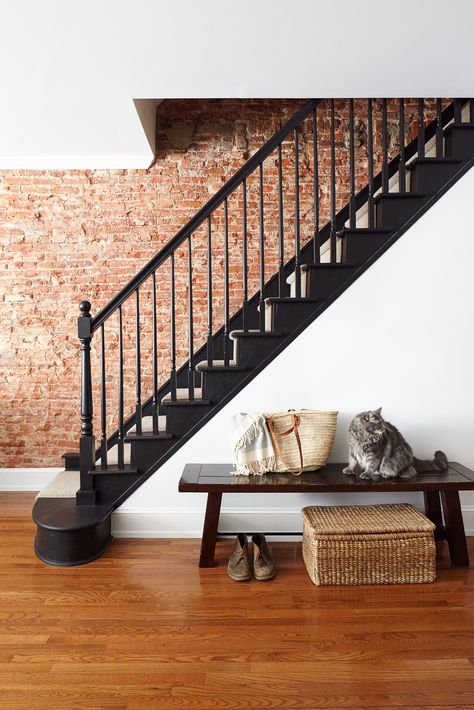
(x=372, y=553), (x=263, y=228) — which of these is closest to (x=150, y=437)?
(x=372, y=553)

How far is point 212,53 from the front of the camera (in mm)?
2621

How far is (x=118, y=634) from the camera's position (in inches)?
88.8

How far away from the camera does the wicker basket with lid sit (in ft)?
8.73

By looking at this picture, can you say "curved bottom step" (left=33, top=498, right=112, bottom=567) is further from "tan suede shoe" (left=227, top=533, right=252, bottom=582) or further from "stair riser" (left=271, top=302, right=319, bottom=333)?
"stair riser" (left=271, top=302, right=319, bottom=333)

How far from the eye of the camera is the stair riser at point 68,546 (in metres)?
2.91

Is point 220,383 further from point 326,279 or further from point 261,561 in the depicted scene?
point 261,561

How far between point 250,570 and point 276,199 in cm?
275

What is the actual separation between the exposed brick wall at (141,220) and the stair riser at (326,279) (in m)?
1.16

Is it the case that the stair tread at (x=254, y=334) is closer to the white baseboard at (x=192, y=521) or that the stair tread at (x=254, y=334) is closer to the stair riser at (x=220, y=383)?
the stair riser at (x=220, y=383)

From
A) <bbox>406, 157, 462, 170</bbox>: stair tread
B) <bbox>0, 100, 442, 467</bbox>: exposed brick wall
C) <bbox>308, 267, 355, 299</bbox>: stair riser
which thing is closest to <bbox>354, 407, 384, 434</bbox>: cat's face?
<bbox>308, 267, 355, 299</bbox>: stair riser

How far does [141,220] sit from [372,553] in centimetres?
295

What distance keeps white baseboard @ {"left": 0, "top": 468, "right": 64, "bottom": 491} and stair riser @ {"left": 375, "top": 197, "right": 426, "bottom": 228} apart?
10.1 feet

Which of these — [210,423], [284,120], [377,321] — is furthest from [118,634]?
[284,120]

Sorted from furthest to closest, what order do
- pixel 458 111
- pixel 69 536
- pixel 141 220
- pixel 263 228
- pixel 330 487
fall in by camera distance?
pixel 141 220
pixel 263 228
pixel 458 111
pixel 69 536
pixel 330 487
